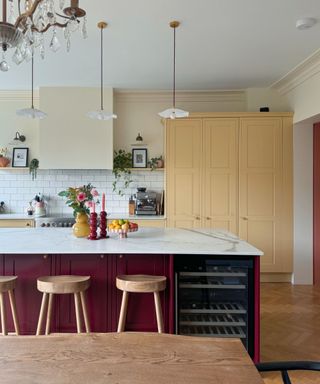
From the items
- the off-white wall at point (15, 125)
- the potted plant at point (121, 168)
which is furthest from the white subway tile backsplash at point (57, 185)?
the off-white wall at point (15, 125)

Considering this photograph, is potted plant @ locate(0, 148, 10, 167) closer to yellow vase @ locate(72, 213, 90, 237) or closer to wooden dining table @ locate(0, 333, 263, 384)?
yellow vase @ locate(72, 213, 90, 237)

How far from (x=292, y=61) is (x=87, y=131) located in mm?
2832

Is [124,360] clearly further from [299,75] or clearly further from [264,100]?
[264,100]

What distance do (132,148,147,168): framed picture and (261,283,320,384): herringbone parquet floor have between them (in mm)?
2474

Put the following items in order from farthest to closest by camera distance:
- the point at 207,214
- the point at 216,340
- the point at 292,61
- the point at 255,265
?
1. the point at 207,214
2. the point at 292,61
3. the point at 255,265
4. the point at 216,340

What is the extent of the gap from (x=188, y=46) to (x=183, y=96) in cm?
152

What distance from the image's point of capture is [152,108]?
4.81 m

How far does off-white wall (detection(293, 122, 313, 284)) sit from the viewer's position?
418 cm

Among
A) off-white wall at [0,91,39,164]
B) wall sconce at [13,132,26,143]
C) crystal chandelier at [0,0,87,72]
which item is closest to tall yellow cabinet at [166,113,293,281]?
off-white wall at [0,91,39,164]

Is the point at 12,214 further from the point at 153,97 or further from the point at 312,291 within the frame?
the point at 312,291

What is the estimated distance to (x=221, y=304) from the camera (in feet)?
7.64

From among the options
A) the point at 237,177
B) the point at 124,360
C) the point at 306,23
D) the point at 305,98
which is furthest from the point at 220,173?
the point at 124,360

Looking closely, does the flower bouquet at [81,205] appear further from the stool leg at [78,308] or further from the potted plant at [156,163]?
the potted plant at [156,163]

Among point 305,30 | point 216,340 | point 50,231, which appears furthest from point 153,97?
point 216,340
